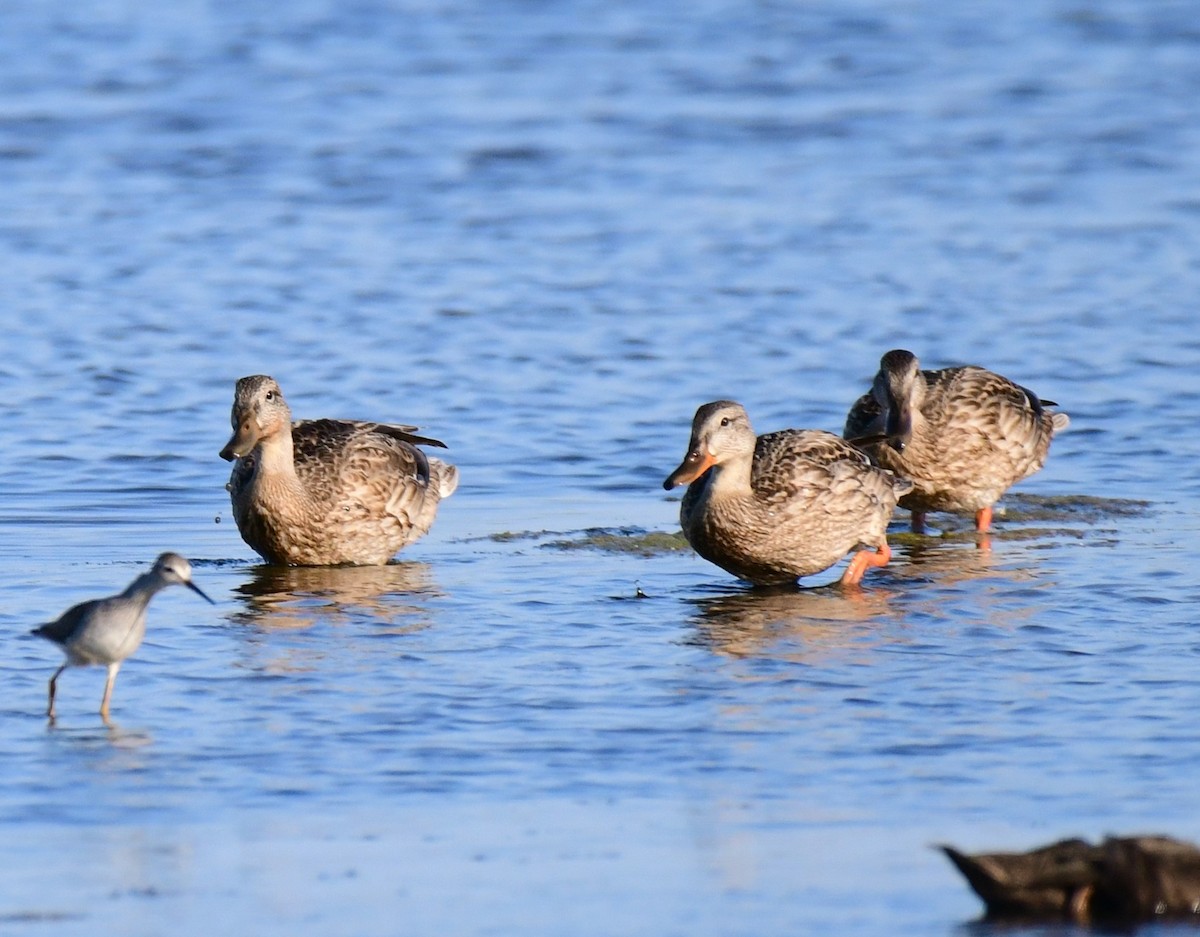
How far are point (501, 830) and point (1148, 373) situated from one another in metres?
10.2

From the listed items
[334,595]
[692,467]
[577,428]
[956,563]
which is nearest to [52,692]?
[334,595]

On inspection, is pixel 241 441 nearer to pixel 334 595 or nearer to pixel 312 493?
pixel 312 493

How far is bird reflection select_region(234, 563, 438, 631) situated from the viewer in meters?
10.6

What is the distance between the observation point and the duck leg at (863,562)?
11617 mm

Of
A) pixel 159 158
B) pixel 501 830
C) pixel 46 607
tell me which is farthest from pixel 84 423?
pixel 159 158

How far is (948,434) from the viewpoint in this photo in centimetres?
1310

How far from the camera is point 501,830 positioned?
7.36 meters

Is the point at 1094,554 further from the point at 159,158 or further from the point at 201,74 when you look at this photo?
the point at 201,74

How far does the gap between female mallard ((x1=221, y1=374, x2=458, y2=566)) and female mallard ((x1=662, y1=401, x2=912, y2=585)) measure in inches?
62.1

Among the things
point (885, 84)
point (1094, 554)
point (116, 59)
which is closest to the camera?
point (1094, 554)

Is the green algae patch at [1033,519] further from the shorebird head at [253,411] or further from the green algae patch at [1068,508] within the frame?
the shorebird head at [253,411]

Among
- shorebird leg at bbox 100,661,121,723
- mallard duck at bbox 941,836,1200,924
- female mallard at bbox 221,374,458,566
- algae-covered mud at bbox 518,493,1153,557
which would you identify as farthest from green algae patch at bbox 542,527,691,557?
mallard duck at bbox 941,836,1200,924

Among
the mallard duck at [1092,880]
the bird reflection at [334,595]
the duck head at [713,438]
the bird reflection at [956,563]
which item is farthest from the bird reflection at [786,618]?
the mallard duck at [1092,880]

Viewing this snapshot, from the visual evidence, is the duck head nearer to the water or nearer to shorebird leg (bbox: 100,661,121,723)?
the water
